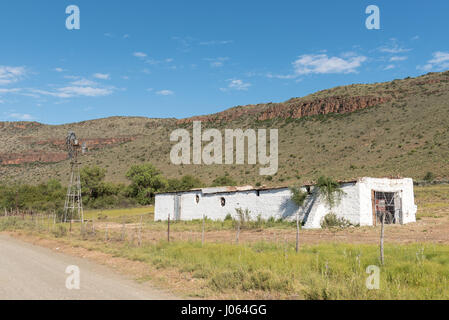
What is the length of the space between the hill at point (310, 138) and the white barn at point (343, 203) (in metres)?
16.2

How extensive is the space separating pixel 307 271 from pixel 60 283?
6448 mm

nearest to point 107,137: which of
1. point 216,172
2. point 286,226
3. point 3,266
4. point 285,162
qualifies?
point 216,172

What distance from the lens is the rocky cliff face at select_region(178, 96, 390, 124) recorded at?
72.2 meters

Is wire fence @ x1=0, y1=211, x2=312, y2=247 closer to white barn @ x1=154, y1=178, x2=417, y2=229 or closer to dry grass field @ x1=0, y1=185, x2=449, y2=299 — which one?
white barn @ x1=154, y1=178, x2=417, y2=229

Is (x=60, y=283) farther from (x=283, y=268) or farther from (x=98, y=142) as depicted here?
→ (x=98, y=142)

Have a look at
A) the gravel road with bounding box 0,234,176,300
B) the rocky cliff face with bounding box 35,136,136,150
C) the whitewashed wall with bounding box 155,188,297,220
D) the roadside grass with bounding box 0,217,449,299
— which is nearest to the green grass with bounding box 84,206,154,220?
the whitewashed wall with bounding box 155,188,297,220

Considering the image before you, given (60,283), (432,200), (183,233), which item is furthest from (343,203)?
(60,283)

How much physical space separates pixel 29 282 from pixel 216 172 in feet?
180

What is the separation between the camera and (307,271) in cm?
996

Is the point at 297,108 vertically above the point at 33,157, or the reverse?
the point at 297,108

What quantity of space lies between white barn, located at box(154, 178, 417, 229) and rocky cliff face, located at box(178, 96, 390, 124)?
1911 inches

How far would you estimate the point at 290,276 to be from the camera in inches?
371

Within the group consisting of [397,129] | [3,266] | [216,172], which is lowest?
[3,266]
